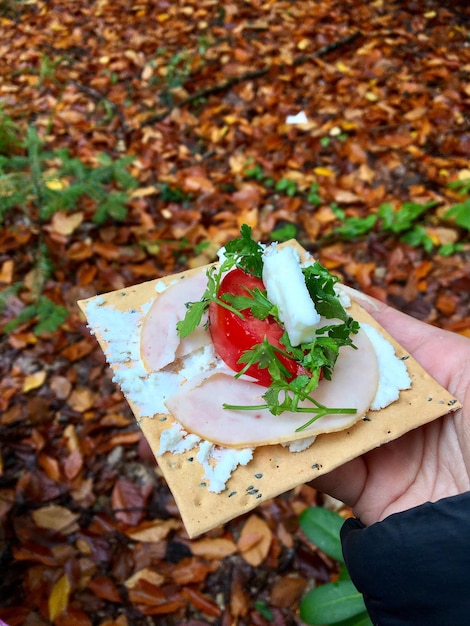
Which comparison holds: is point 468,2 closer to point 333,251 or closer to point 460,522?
point 333,251

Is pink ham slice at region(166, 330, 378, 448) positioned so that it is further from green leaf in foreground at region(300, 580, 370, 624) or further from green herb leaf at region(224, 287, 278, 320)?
green leaf in foreground at region(300, 580, 370, 624)

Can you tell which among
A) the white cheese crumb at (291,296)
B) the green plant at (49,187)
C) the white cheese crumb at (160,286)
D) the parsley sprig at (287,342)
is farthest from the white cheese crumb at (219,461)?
the green plant at (49,187)

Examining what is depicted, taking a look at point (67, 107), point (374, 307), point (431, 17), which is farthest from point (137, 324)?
point (431, 17)

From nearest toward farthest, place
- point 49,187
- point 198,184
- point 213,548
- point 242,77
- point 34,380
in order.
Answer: point 213,548 → point 34,380 → point 49,187 → point 198,184 → point 242,77

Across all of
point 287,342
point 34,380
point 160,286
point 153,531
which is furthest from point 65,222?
point 287,342

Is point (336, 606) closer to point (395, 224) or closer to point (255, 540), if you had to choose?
point (255, 540)

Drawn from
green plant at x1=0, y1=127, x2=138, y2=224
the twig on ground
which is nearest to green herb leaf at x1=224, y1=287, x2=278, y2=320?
green plant at x1=0, y1=127, x2=138, y2=224

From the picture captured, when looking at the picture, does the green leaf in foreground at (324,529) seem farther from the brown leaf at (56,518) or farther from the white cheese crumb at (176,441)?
the brown leaf at (56,518)
